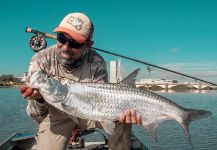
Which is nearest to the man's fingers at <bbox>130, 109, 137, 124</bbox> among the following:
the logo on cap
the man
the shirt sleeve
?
the man

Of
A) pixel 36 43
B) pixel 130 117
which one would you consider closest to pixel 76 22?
pixel 130 117

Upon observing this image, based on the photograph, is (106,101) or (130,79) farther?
(130,79)

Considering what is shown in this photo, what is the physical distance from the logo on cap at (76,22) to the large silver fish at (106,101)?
1.03 meters

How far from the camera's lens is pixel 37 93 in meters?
6.21

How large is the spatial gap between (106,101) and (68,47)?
45.9 inches

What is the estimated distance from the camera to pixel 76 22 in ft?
22.5

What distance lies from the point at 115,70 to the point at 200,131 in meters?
20.1

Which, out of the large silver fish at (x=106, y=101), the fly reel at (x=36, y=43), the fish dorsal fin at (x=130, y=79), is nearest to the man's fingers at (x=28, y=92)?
the large silver fish at (x=106, y=101)

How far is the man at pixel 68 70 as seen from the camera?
6.74m

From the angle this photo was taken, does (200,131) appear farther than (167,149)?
Yes

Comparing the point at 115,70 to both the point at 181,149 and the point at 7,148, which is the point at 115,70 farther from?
the point at 181,149

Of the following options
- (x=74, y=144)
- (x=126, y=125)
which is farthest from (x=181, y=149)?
(x=126, y=125)

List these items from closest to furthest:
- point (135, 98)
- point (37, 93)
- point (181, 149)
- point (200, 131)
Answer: point (37, 93), point (135, 98), point (181, 149), point (200, 131)

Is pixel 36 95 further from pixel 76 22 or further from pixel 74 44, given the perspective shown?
pixel 76 22
